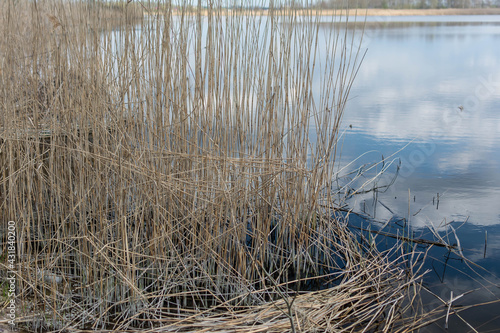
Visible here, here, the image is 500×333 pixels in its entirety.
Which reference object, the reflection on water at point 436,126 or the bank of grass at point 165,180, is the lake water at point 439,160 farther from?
the bank of grass at point 165,180

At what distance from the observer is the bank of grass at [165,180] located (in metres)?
1.39

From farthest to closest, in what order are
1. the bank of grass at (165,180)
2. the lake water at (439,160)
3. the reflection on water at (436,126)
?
the reflection on water at (436,126) → the lake water at (439,160) → the bank of grass at (165,180)

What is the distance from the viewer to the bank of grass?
139 centimetres

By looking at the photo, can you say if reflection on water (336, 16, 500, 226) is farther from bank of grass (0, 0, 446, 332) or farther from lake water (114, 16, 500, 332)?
bank of grass (0, 0, 446, 332)

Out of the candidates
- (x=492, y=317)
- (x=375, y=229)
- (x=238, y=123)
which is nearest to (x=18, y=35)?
(x=238, y=123)

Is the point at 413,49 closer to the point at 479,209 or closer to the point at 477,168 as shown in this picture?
the point at 477,168

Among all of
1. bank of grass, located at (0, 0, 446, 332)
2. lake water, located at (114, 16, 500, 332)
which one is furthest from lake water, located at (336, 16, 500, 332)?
bank of grass, located at (0, 0, 446, 332)

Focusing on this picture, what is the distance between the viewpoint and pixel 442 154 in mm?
3107

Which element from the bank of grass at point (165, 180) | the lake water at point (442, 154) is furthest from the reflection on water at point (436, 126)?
the bank of grass at point (165, 180)

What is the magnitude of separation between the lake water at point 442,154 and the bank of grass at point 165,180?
31 cm

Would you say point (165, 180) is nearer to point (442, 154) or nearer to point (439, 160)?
point (439, 160)

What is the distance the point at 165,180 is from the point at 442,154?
7.71 feet

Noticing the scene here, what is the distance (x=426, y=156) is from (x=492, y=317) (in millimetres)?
1774

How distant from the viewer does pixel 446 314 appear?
4.86 ft
